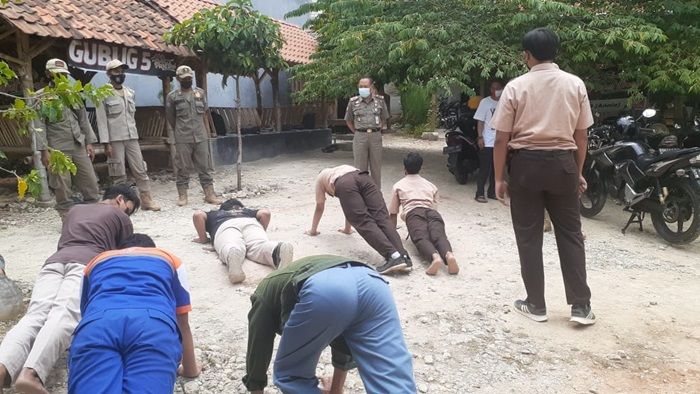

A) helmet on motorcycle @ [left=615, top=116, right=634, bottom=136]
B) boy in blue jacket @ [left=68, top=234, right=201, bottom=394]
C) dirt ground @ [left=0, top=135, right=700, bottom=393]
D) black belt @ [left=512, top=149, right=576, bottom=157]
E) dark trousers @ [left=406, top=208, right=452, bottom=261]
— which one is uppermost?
helmet on motorcycle @ [left=615, top=116, right=634, bottom=136]

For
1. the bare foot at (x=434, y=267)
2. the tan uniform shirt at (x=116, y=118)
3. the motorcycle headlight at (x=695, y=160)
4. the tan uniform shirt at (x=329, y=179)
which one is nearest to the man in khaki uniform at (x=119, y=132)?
the tan uniform shirt at (x=116, y=118)

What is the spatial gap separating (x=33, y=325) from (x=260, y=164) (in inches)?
346

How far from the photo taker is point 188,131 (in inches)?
293

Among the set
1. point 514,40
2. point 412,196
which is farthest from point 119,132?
point 514,40

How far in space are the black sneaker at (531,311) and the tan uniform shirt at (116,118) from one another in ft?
17.3

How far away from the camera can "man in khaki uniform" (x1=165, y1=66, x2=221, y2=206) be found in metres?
7.39

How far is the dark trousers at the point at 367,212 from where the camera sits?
4832mm

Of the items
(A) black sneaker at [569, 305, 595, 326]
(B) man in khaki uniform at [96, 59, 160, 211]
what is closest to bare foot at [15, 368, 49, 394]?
(A) black sneaker at [569, 305, 595, 326]

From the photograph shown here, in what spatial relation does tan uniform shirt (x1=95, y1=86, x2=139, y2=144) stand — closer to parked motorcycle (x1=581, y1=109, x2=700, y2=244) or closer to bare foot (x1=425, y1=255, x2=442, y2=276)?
bare foot (x1=425, y1=255, x2=442, y2=276)

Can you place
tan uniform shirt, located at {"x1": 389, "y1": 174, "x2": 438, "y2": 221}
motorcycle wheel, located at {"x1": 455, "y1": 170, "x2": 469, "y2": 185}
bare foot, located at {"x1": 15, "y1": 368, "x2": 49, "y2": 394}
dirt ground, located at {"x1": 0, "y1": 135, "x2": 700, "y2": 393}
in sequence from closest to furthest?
bare foot, located at {"x1": 15, "y1": 368, "x2": 49, "y2": 394}
dirt ground, located at {"x1": 0, "y1": 135, "x2": 700, "y2": 393}
tan uniform shirt, located at {"x1": 389, "y1": 174, "x2": 438, "y2": 221}
motorcycle wheel, located at {"x1": 455, "y1": 170, "x2": 469, "y2": 185}

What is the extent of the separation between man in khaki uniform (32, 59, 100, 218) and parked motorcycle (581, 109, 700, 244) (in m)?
6.08

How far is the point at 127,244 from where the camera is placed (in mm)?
3234

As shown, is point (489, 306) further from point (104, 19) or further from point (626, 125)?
point (104, 19)

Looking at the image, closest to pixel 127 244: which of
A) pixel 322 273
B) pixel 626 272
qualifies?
pixel 322 273
